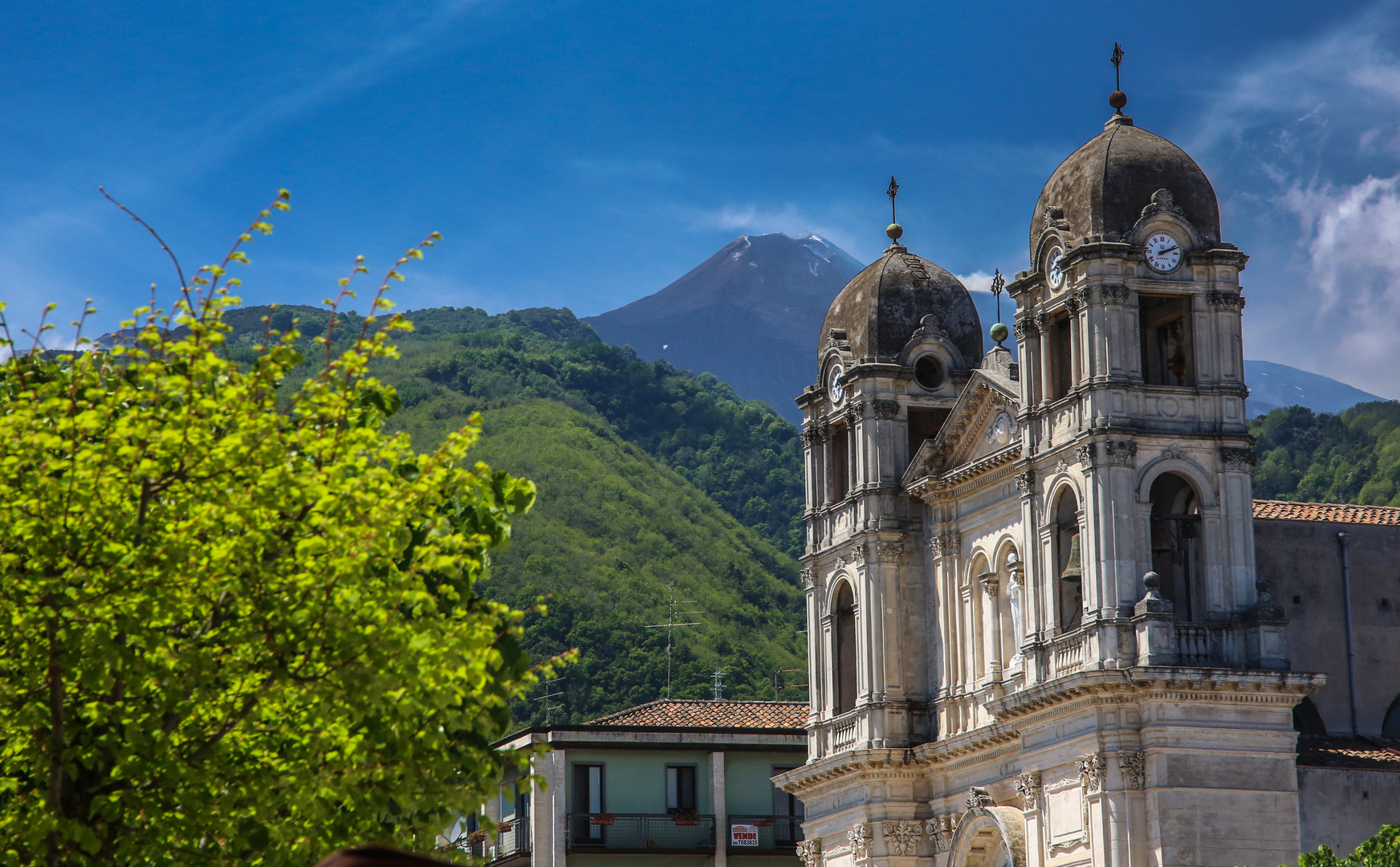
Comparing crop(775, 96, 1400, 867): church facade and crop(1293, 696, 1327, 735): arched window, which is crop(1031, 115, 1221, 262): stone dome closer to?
crop(775, 96, 1400, 867): church facade

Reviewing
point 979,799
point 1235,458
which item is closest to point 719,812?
point 979,799

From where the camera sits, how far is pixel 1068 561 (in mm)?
41000

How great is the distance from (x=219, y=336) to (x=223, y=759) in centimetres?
403

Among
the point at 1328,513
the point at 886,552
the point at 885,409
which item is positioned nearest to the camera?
the point at 1328,513

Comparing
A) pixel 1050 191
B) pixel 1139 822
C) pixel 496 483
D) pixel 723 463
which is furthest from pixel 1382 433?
pixel 723 463

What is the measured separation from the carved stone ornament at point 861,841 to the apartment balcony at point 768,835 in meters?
12.0

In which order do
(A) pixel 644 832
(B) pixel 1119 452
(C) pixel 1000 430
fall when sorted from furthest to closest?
(A) pixel 644 832 → (C) pixel 1000 430 → (B) pixel 1119 452

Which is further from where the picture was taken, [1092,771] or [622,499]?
[622,499]

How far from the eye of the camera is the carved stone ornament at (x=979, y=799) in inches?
1686

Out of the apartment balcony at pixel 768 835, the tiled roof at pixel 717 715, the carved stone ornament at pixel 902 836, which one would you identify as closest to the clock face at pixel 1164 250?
the carved stone ornament at pixel 902 836

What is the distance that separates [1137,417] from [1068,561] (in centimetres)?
352

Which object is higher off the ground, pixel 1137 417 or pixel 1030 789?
pixel 1137 417

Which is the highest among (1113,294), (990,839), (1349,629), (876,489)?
(1113,294)

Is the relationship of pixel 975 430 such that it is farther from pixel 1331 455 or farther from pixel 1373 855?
pixel 1331 455
